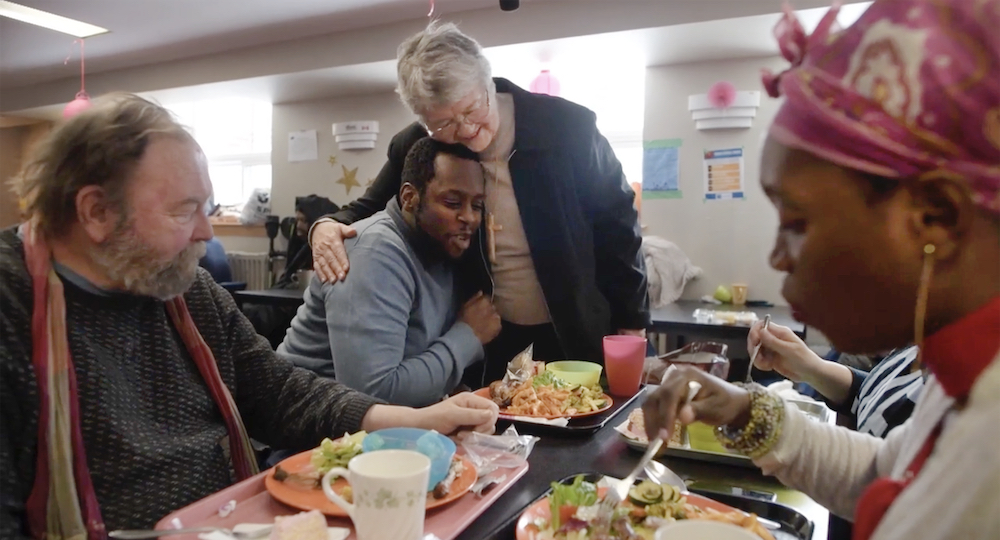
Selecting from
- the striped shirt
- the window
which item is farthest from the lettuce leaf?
the window

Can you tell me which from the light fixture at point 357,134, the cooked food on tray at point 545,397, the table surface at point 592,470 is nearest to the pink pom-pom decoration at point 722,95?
the light fixture at point 357,134

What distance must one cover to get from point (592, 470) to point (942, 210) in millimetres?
650

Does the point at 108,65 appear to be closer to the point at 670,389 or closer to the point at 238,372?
the point at 238,372

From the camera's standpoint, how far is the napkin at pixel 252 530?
0.76m

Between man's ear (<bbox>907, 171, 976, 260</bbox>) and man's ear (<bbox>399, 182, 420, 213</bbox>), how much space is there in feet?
3.82

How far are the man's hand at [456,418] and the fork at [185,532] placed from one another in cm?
38

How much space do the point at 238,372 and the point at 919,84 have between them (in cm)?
119

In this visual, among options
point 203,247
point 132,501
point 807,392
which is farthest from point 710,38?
point 132,501

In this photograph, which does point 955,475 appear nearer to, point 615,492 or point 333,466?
point 615,492

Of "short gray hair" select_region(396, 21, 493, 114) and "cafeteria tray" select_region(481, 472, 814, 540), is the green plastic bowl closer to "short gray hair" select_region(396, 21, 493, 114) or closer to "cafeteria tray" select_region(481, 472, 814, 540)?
"cafeteria tray" select_region(481, 472, 814, 540)

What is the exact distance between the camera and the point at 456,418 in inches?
44.1

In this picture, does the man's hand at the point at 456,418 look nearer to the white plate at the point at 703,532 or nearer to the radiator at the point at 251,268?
the white plate at the point at 703,532

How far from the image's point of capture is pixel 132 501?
966mm

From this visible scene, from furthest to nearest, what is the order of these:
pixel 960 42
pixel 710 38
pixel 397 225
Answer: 1. pixel 710 38
2. pixel 397 225
3. pixel 960 42
